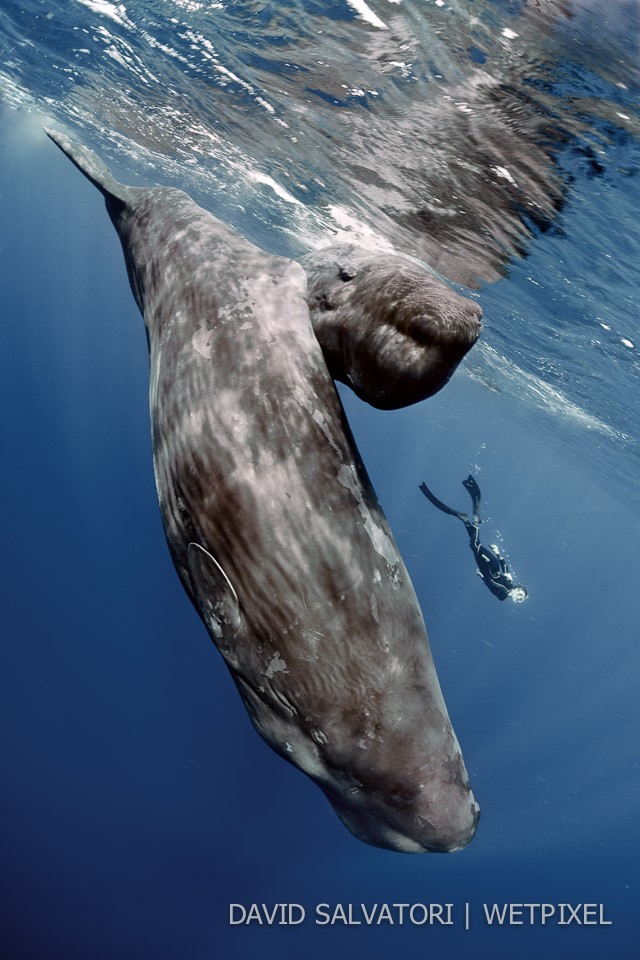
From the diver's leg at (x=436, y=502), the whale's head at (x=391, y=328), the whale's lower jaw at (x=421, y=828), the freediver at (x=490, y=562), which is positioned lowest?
the freediver at (x=490, y=562)

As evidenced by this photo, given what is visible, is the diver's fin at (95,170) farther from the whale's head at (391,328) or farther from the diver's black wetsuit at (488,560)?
the diver's black wetsuit at (488,560)

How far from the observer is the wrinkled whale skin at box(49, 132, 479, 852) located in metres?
2.09

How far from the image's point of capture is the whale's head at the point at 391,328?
2016 millimetres

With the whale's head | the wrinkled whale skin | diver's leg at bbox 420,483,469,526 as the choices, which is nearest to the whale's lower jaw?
the wrinkled whale skin

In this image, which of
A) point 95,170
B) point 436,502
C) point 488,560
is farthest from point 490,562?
point 95,170

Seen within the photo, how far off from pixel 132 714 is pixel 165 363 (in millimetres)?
30862

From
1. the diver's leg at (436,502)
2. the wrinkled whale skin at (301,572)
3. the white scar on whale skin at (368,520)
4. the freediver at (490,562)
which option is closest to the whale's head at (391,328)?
the wrinkled whale skin at (301,572)

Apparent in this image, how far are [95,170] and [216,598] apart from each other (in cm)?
351

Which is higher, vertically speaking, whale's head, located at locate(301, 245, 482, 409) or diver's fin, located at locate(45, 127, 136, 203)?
whale's head, located at locate(301, 245, 482, 409)

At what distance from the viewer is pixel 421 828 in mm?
2207

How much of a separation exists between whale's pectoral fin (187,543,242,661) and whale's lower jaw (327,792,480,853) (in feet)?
2.92

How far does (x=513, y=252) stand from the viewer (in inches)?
472

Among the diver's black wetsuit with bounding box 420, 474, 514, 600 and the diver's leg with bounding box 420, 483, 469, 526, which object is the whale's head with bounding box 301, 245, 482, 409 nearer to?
the diver's leg with bounding box 420, 483, 469, 526

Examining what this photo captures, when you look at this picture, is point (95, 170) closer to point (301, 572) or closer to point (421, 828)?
point (301, 572)
